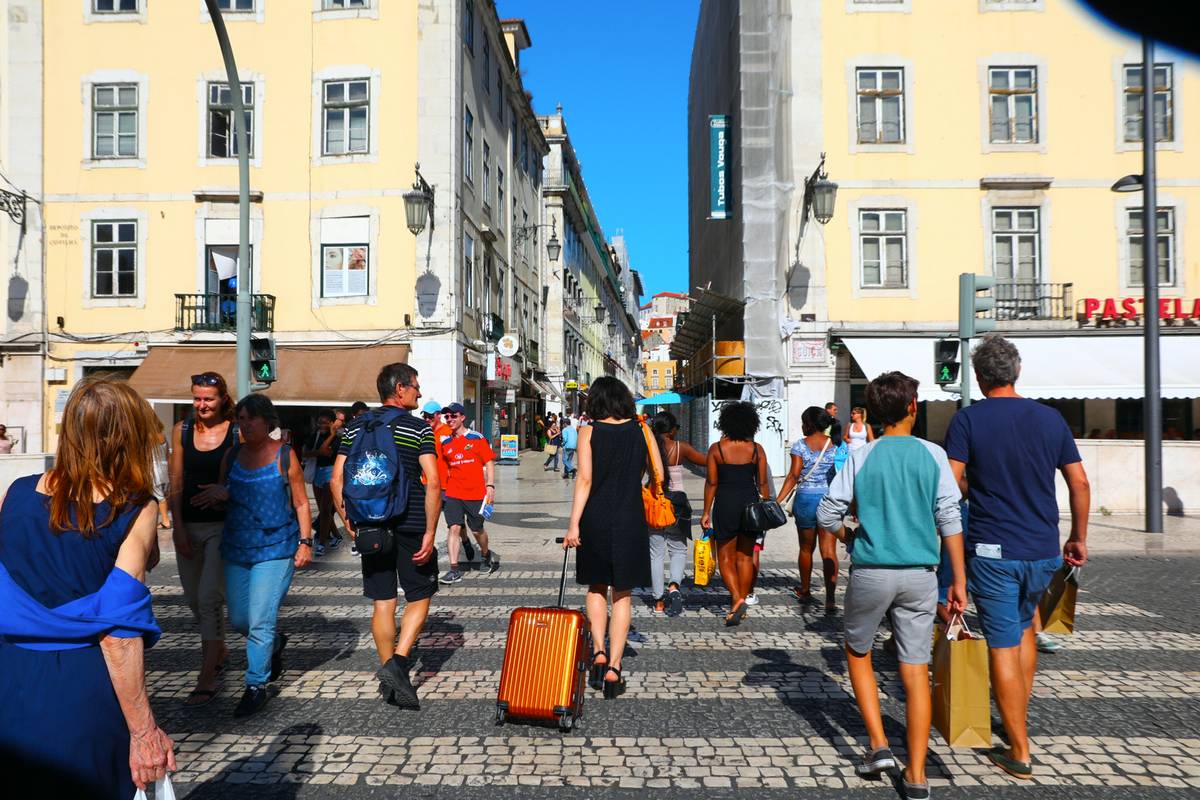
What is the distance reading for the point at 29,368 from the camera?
69.1ft

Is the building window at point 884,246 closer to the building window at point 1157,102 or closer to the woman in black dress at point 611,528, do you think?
the building window at point 1157,102

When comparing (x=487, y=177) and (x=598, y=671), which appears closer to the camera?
(x=598, y=671)

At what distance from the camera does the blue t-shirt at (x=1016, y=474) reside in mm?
4055

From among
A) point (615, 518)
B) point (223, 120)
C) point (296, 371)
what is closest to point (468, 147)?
point (223, 120)

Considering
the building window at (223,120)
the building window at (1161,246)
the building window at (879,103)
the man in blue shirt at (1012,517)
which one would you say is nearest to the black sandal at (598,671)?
the man in blue shirt at (1012,517)

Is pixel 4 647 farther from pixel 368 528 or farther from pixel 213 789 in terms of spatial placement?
pixel 368 528

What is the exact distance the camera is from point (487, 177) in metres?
26.9

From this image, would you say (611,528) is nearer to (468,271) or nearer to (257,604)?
A: (257,604)

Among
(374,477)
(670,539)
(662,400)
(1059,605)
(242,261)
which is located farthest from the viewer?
(662,400)

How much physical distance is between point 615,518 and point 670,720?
3.86 feet

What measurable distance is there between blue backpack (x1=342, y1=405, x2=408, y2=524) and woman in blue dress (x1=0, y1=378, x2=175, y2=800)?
2260mm

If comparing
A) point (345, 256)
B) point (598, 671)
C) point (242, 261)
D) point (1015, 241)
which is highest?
point (1015, 241)

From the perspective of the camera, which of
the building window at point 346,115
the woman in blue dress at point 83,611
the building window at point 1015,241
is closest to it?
the woman in blue dress at point 83,611

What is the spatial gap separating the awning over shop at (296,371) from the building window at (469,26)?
28.7 feet
